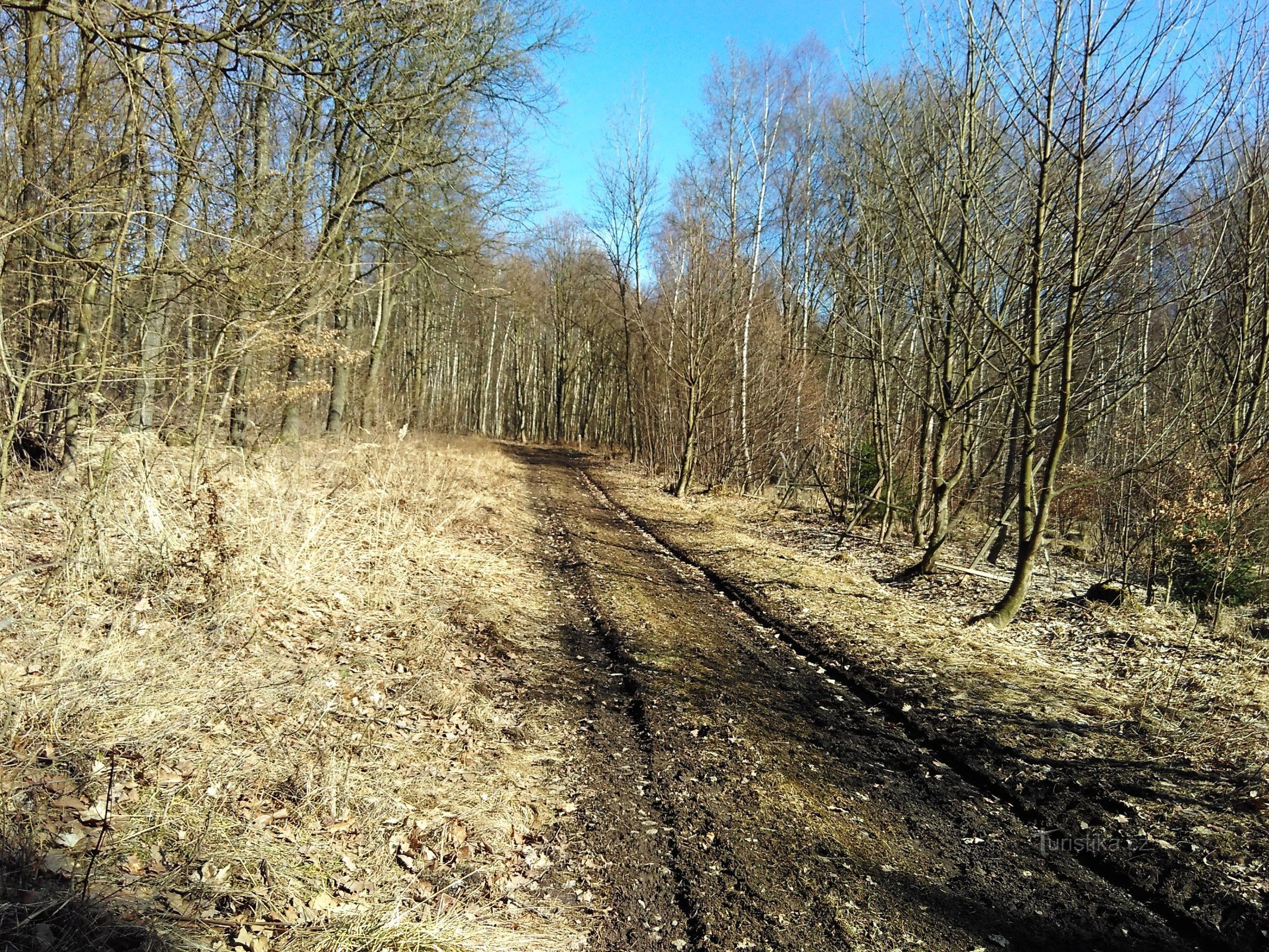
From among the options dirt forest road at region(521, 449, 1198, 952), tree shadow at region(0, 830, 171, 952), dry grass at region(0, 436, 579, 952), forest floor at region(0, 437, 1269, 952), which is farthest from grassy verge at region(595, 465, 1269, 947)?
tree shadow at region(0, 830, 171, 952)

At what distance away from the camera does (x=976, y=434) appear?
37.4 ft

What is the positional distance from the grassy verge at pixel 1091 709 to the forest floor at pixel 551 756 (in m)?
0.03

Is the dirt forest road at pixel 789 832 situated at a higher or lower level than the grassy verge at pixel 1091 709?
lower

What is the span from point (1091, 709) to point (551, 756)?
3.93 m

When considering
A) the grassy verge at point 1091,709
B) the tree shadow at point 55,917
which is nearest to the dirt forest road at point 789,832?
the grassy verge at point 1091,709

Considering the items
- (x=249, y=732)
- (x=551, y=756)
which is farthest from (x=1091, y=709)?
(x=249, y=732)

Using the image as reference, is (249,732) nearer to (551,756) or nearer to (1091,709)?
(551,756)

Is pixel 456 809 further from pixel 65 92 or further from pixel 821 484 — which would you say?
pixel 821 484

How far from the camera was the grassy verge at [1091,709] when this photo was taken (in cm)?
348

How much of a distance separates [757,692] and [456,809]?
257cm

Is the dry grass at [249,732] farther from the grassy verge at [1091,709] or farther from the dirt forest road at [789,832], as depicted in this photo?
the grassy verge at [1091,709]

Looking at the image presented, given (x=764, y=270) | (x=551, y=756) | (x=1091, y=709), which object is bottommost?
(x=551, y=756)

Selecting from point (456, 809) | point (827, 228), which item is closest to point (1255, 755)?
point (456, 809)

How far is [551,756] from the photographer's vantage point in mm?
4473
